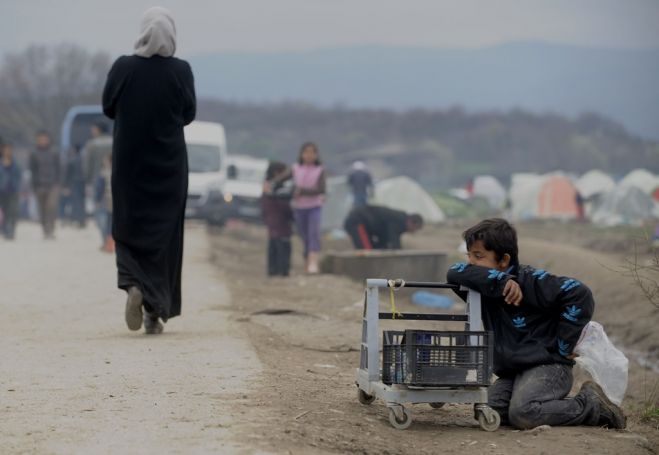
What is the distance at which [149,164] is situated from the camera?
930 cm

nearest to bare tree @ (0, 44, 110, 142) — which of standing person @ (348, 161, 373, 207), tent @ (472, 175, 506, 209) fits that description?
tent @ (472, 175, 506, 209)

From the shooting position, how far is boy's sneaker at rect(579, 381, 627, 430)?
6.48 meters

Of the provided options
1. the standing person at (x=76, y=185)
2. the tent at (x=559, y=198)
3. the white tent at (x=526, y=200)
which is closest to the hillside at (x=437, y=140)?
the white tent at (x=526, y=200)

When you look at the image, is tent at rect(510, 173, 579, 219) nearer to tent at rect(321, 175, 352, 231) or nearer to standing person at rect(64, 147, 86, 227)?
tent at rect(321, 175, 352, 231)

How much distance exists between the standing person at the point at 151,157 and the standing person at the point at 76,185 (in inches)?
777

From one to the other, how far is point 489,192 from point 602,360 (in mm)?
48911

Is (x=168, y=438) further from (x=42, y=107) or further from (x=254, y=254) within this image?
(x=42, y=107)

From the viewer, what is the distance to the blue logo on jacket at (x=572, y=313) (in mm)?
6246

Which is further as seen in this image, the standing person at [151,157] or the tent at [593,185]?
the tent at [593,185]

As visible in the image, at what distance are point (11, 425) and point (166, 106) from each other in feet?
13.1

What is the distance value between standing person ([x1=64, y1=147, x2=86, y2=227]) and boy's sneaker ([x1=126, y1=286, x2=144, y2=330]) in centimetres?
2010

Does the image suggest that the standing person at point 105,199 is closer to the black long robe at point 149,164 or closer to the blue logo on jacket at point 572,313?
the black long robe at point 149,164

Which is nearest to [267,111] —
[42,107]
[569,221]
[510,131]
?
[510,131]

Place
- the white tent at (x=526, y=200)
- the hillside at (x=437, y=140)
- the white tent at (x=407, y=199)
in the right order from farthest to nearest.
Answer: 1. the hillside at (x=437, y=140)
2. the white tent at (x=526, y=200)
3. the white tent at (x=407, y=199)
